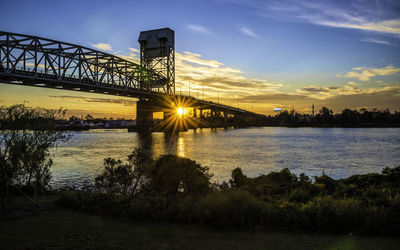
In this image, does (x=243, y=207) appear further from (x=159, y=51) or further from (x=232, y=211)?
(x=159, y=51)

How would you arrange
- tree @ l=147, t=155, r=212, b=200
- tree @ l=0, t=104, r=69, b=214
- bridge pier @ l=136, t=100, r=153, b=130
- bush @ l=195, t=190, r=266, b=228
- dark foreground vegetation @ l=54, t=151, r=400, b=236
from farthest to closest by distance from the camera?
1. bridge pier @ l=136, t=100, r=153, b=130
2. tree @ l=147, t=155, r=212, b=200
3. tree @ l=0, t=104, r=69, b=214
4. bush @ l=195, t=190, r=266, b=228
5. dark foreground vegetation @ l=54, t=151, r=400, b=236

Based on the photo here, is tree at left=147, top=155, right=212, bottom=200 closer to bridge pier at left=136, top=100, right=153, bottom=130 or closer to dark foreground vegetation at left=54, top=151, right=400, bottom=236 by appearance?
dark foreground vegetation at left=54, top=151, right=400, bottom=236

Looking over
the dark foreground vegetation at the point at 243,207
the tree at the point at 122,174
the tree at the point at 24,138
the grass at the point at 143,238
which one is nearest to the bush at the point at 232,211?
the dark foreground vegetation at the point at 243,207

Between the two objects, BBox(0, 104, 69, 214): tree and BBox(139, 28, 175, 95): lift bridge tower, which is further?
BBox(139, 28, 175, 95): lift bridge tower

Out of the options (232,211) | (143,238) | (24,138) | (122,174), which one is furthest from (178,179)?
(24,138)

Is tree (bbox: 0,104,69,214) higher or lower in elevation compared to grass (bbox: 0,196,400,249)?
higher

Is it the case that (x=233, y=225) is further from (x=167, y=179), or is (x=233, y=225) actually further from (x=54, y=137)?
(x=54, y=137)

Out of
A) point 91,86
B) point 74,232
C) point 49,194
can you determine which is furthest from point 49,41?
point 74,232

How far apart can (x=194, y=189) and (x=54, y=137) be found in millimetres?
6102

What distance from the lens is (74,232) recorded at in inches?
307

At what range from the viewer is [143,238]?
7.48m

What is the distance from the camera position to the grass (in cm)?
693

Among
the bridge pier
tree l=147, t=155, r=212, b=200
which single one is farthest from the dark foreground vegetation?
the bridge pier

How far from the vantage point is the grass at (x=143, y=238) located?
6926 mm
